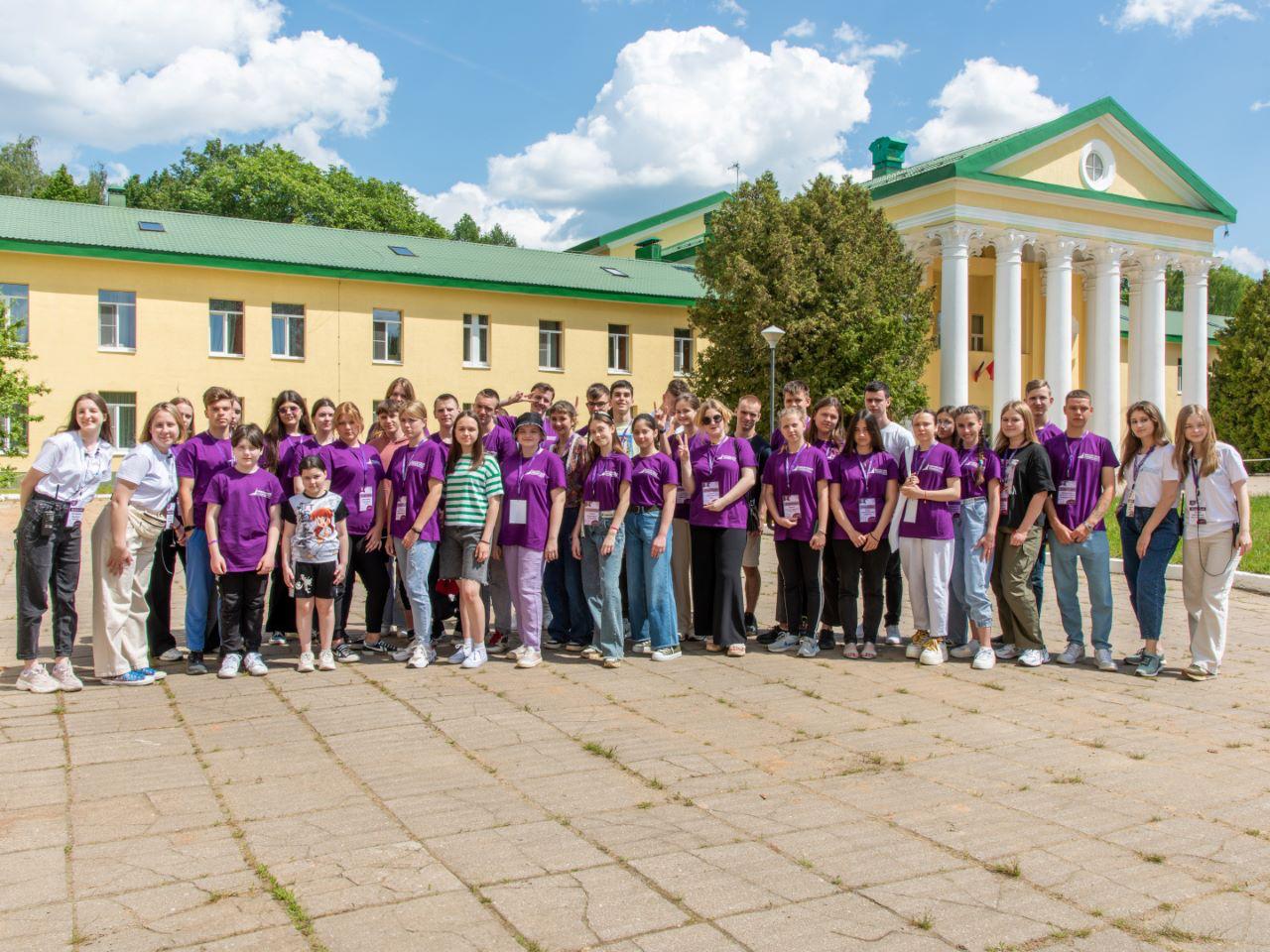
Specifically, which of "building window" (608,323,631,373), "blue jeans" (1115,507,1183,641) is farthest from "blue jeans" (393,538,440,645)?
"building window" (608,323,631,373)

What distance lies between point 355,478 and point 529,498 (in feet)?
4.30

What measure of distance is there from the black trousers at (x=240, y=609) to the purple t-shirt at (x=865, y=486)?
4.21 m

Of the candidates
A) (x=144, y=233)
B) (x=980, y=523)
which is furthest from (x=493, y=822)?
(x=144, y=233)

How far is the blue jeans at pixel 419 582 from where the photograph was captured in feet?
24.7

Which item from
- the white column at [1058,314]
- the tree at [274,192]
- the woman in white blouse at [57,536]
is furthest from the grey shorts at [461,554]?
the tree at [274,192]

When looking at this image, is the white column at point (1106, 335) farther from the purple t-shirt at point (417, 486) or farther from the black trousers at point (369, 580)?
the purple t-shirt at point (417, 486)

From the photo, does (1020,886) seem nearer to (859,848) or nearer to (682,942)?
(859,848)

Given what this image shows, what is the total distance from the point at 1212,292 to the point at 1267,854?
268 ft

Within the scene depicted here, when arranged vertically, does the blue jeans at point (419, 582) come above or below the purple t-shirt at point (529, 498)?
below

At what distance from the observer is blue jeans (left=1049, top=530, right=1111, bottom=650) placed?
754 centimetres

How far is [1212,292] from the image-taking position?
7494 cm

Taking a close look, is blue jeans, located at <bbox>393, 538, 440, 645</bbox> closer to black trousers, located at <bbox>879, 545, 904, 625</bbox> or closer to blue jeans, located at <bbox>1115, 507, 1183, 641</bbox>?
black trousers, located at <bbox>879, 545, 904, 625</bbox>

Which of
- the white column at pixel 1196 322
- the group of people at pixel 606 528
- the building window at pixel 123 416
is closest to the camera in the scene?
the group of people at pixel 606 528

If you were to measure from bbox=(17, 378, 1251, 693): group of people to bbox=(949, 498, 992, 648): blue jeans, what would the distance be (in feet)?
0.05
